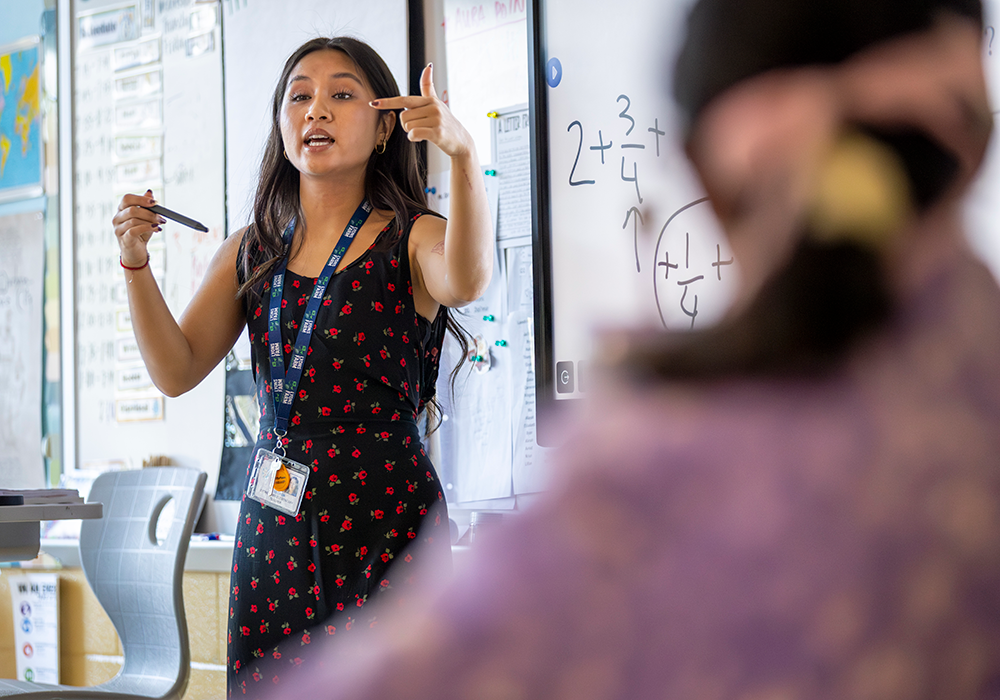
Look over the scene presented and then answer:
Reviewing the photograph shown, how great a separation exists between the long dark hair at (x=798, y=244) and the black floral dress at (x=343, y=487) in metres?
1.07

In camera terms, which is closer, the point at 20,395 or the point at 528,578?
the point at 528,578

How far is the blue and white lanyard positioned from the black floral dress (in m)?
0.01

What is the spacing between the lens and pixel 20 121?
3.13m

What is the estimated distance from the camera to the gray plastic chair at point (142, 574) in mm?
1927

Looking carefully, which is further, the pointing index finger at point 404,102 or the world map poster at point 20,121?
the world map poster at point 20,121

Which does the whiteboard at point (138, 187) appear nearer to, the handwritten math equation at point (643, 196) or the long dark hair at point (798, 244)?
the handwritten math equation at point (643, 196)

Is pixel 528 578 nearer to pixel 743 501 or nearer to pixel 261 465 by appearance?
pixel 743 501

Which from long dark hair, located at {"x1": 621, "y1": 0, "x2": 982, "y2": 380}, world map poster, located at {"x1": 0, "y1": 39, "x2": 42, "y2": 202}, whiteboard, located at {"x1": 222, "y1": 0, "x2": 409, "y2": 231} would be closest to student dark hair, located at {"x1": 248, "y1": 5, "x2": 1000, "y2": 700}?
long dark hair, located at {"x1": 621, "y1": 0, "x2": 982, "y2": 380}

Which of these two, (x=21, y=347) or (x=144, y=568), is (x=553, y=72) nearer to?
(x=144, y=568)

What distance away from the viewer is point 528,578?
0.23 meters

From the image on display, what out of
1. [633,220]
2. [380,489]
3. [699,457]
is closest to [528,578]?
[699,457]

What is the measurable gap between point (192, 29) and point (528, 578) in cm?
283

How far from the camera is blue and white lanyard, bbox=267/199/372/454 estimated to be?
1337 mm

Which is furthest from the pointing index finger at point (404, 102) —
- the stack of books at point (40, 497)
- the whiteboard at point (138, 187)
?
the whiteboard at point (138, 187)
